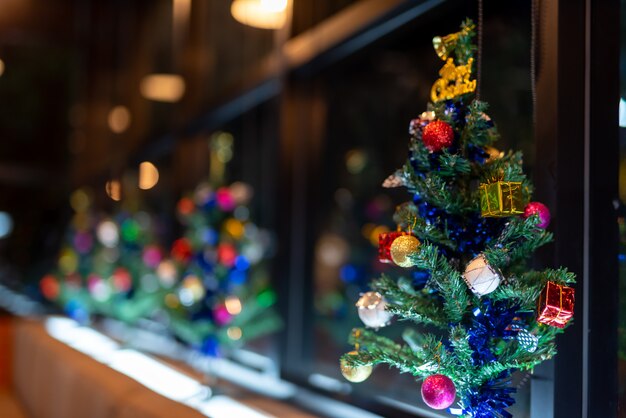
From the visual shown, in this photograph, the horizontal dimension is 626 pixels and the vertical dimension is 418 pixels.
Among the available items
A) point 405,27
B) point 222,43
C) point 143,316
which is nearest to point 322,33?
point 405,27

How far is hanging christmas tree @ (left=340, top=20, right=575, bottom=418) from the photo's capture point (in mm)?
1483

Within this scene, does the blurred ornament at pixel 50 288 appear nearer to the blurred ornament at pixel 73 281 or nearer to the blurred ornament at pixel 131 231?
the blurred ornament at pixel 73 281

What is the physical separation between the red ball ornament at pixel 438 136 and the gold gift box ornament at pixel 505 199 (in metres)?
0.18

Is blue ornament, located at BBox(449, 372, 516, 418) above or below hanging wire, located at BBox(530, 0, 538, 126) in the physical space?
below

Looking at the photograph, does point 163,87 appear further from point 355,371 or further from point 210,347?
point 355,371

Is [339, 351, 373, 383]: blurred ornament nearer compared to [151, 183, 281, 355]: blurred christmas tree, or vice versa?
[339, 351, 373, 383]: blurred ornament

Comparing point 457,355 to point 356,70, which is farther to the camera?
point 356,70

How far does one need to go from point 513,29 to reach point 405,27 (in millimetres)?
459

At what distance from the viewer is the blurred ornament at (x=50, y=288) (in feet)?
19.6

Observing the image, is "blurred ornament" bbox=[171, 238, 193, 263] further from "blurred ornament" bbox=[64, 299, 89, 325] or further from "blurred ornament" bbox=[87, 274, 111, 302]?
"blurred ornament" bbox=[64, 299, 89, 325]

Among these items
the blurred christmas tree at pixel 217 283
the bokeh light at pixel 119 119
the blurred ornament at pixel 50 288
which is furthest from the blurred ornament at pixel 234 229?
the bokeh light at pixel 119 119

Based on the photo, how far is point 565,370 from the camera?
5.61 feet

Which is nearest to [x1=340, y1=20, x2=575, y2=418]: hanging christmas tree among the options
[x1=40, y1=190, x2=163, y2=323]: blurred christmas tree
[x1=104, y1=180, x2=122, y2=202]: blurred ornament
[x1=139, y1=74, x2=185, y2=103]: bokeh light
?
[x1=40, y1=190, x2=163, y2=323]: blurred christmas tree

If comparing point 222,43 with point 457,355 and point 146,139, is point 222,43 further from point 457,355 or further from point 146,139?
point 457,355
